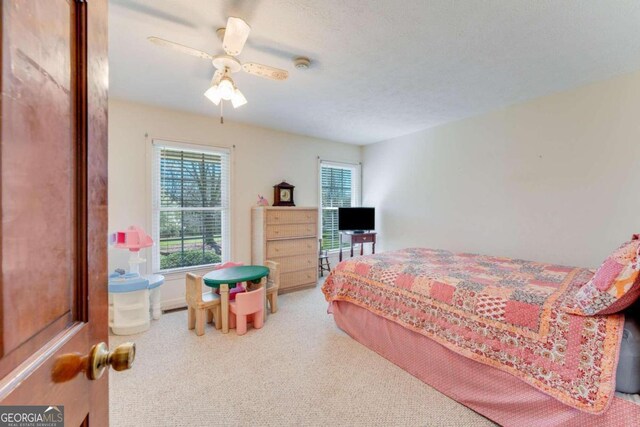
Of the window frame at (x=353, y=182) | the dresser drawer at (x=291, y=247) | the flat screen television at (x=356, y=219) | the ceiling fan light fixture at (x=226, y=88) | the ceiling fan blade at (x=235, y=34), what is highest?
the ceiling fan blade at (x=235, y=34)

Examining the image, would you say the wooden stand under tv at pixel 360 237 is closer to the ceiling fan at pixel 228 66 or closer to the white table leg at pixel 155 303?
the white table leg at pixel 155 303

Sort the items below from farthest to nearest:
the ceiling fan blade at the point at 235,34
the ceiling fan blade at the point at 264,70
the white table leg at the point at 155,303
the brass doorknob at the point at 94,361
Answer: the white table leg at the point at 155,303
the ceiling fan blade at the point at 264,70
the ceiling fan blade at the point at 235,34
the brass doorknob at the point at 94,361

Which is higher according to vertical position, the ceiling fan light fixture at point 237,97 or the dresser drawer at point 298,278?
the ceiling fan light fixture at point 237,97

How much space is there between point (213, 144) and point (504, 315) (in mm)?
3517

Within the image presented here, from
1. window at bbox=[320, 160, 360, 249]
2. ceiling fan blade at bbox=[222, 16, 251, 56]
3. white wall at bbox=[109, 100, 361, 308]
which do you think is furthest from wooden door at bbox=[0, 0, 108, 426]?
window at bbox=[320, 160, 360, 249]

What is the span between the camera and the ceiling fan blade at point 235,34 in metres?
1.56

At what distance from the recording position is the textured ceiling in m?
1.69

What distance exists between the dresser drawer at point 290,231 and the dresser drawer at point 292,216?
0.06 meters

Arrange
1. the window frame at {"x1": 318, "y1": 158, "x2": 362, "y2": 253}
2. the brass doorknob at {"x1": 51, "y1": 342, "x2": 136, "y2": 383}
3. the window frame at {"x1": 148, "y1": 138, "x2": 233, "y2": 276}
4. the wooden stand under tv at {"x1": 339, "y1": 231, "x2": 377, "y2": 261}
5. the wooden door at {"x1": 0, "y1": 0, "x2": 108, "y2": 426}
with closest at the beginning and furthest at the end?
the wooden door at {"x1": 0, "y1": 0, "x2": 108, "y2": 426}, the brass doorknob at {"x1": 51, "y1": 342, "x2": 136, "y2": 383}, the window frame at {"x1": 148, "y1": 138, "x2": 233, "y2": 276}, the wooden stand under tv at {"x1": 339, "y1": 231, "x2": 377, "y2": 261}, the window frame at {"x1": 318, "y1": 158, "x2": 362, "y2": 253}

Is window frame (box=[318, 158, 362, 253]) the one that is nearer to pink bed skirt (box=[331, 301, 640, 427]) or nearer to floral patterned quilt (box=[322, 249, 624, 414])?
floral patterned quilt (box=[322, 249, 624, 414])

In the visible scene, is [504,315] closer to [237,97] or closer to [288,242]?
[237,97]

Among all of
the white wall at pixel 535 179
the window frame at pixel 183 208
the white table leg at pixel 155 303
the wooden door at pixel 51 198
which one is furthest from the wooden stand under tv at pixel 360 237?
the wooden door at pixel 51 198

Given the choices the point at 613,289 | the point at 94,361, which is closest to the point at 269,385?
the point at 94,361

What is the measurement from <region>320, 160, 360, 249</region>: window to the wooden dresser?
0.80 metres
